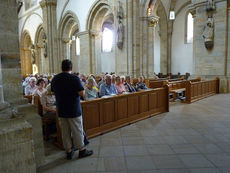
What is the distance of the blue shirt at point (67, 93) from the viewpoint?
9.48 feet

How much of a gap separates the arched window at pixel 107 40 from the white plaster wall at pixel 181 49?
25.9 feet

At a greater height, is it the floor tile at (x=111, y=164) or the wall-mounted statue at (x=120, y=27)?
the wall-mounted statue at (x=120, y=27)

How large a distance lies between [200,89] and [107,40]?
1605cm

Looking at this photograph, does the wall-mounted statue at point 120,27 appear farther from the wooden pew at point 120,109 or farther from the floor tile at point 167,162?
the floor tile at point 167,162

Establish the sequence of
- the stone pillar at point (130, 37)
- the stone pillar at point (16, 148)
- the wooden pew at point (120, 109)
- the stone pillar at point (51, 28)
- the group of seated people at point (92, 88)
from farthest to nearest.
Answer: the stone pillar at point (51, 28)
the stone pillar at point (130, 37)
the group of seated people at point (92, 88)
the wooden pew at point (120, 109)
the stone pillar at point (16, 148)

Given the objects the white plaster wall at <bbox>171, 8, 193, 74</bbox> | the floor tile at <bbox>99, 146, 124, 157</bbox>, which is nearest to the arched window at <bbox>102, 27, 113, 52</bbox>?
the white plaster wall at <bbox>171, 8, 193, 74</bbox>

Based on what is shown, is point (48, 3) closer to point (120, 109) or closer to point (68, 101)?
point (120, 109)

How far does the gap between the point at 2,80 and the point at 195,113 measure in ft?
18.7

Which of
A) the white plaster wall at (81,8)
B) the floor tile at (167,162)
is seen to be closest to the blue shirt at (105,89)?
the floor tile at (167,162)

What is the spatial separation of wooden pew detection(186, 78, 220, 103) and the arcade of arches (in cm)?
53

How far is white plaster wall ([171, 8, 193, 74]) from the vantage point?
662 inches

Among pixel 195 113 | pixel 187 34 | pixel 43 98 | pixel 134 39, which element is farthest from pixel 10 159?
pixel 187 34

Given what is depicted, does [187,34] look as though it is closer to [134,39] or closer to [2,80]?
[134,39]

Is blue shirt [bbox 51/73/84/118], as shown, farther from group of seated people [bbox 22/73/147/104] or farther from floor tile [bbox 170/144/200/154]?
floor tile [bbox 170/144/200/154]
